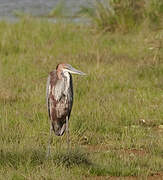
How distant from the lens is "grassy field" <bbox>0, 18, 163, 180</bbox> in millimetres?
5152

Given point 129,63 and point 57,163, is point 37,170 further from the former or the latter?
point 129,63

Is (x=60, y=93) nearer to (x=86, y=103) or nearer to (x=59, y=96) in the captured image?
(x=59, y=96)

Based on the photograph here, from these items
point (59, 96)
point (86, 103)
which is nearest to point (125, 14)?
point (86, 103)

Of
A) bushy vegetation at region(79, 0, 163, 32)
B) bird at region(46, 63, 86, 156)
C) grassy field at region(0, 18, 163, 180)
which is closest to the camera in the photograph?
grassy field at region(0, 18, 163, 180)

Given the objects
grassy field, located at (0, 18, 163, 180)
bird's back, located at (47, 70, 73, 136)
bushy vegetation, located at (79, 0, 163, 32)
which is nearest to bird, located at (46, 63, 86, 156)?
bird's back, located at (47, 70, 73, 136)

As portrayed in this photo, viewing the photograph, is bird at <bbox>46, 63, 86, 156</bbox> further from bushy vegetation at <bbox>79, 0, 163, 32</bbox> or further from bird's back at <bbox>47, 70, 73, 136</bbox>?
bushy vegetation at <bbox>79, 0, 163, 32</bbox>

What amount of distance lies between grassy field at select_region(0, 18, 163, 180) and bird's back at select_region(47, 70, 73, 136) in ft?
1.14

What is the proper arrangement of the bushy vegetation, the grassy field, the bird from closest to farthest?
1. the grassy field
2. the bird
3. the bushy vegetation

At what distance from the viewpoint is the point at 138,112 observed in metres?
7.44

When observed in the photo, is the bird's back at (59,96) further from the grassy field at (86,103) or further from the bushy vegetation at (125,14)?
the bushy vegetation at (125,14)

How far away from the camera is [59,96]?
572cm

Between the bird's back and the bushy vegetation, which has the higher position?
the bushy vegetation

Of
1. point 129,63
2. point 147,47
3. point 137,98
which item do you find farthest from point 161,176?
point 147,47

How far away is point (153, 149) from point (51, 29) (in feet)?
21.1
